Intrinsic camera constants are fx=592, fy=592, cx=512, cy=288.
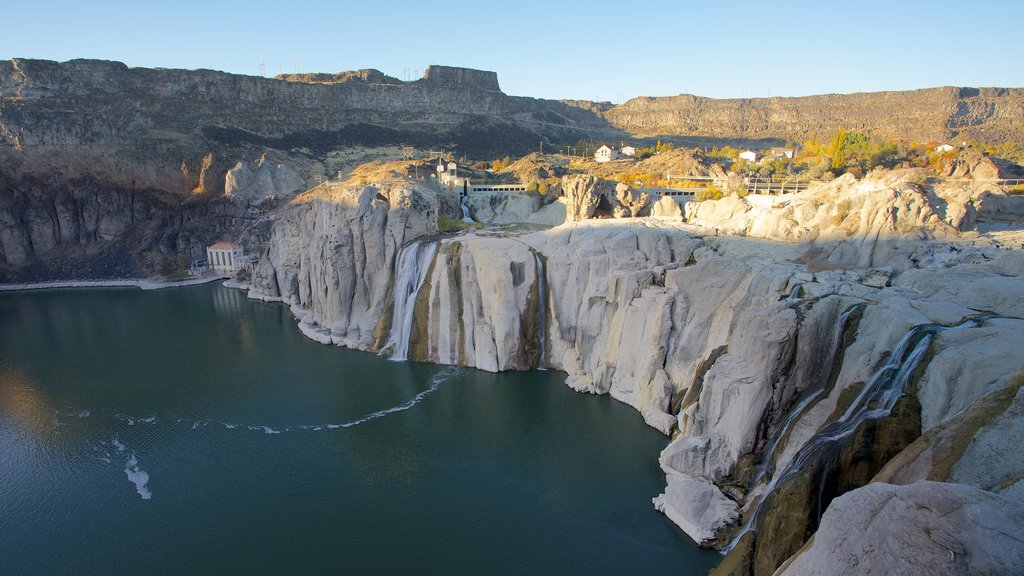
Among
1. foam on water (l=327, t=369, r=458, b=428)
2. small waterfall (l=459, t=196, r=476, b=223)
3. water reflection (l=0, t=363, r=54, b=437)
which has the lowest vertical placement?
water reflection (l=0, t=363, r=54, b=437)

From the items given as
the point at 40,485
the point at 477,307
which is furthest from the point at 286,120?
the point at 40,485

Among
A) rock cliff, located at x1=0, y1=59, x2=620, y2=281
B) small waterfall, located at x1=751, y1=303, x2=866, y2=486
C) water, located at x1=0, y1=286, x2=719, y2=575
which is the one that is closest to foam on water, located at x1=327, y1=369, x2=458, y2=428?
water, located at x1=0, y1=286, x2=719, y2=575

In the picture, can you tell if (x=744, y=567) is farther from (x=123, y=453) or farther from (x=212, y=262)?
(x=212, y=262)

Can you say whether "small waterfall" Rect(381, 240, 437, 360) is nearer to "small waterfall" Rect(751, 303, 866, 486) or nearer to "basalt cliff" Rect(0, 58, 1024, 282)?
"small waterfall" Rect(751, 303, 866, 486)

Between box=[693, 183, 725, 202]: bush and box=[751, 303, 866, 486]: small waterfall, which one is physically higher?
box=[693, 183, 725, 202]: bush

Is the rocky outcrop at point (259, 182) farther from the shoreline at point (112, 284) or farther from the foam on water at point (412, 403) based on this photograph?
the foam on water at point (412, 403)

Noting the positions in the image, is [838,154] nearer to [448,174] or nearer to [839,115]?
[448,174]
